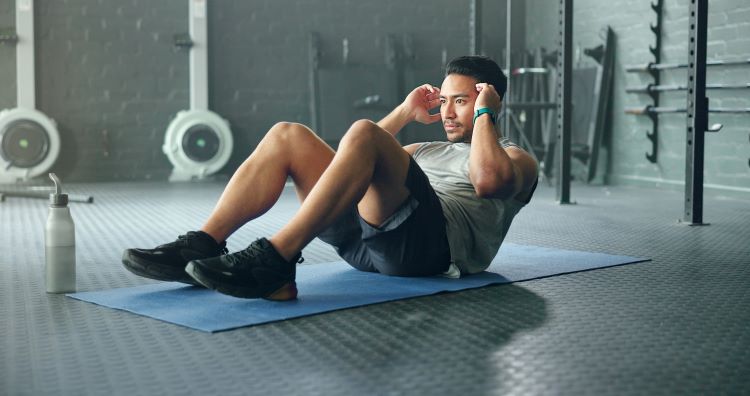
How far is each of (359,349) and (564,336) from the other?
0.51m

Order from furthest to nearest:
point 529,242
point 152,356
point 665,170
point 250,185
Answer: point 665,170
point 529,242
point 250,185
point 152,356

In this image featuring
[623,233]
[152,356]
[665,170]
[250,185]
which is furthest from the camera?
[665,170]

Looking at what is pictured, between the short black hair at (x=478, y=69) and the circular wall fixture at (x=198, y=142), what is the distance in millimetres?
4710

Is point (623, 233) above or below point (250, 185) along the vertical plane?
below

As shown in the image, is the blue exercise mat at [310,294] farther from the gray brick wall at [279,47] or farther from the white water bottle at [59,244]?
the gray brick wall at [279,47]

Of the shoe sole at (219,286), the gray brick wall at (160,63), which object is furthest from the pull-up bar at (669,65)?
the shoe sole at (219,286)

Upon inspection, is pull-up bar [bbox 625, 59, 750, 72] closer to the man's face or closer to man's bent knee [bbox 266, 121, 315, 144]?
the man's face

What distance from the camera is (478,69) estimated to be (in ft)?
8.77

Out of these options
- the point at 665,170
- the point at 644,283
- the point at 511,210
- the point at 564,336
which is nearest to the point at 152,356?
the point at 564,336

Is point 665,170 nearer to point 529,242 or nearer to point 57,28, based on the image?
point 529,242

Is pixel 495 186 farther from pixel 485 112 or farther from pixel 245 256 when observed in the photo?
pixel 245 256

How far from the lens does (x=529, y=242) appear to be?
3816mm

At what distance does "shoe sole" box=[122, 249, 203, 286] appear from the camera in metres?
2.46

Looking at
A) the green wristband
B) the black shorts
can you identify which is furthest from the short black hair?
the black shorts
